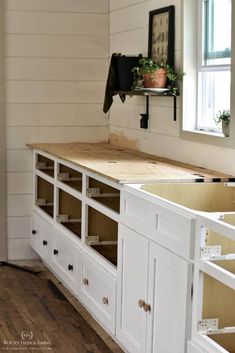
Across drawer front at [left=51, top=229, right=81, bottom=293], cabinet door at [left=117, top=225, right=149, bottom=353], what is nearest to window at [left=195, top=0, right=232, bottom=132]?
cabinet door at [left=117, top=225, right=149, bottom=353]

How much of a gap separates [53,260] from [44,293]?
26 cm

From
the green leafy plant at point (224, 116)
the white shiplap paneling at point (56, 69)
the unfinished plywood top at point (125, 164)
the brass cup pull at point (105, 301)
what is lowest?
the brass cup pull at point (105, 301)

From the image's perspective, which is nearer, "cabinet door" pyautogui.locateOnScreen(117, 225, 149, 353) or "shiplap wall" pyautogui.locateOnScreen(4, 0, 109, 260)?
"cabinet door" pyautogui.locateOnScreen(117, 225, 149, 353)

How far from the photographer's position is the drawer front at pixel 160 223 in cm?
284

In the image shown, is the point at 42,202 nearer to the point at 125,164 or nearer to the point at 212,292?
the point at 125,164

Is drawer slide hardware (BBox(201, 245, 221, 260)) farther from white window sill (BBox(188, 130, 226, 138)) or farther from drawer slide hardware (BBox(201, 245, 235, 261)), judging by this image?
white window sill (BBox(188, 130, 226, 138))

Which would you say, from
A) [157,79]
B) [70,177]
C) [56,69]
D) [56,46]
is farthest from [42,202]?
[157,79]

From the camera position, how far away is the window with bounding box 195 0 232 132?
394cm

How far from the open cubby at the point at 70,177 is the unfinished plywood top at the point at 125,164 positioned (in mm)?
134

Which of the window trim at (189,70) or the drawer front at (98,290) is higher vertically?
the window trim at (189,70)

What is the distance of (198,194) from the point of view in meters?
3.57

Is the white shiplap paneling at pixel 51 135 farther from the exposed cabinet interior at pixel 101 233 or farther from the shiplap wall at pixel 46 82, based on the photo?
the exposed cabinet interior at pixel 101 233

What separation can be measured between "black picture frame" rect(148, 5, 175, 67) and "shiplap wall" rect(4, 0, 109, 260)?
1.04 metres

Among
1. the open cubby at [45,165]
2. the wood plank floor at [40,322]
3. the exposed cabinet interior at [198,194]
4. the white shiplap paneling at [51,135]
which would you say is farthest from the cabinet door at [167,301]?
the white shiplap paneling at [51,135]
